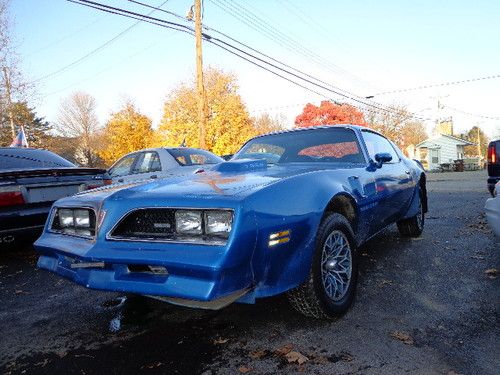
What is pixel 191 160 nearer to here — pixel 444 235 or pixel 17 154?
pixel 17 154

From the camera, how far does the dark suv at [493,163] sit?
713 cm

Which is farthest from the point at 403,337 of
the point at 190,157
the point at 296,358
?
the point at 190,157

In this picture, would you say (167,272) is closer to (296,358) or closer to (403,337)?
(296,358)

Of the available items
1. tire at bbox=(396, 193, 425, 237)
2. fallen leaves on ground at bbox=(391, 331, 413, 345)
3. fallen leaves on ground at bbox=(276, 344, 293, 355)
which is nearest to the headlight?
fallen leaves on ground at bbox=(276, 344, 293, 355)

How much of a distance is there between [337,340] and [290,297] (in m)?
0.37

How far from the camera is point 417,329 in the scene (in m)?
2.26

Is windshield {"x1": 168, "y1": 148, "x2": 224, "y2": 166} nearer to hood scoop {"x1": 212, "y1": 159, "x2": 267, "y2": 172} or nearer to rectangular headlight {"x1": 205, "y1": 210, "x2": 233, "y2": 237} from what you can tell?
hood scoop {"x1": 212, "y1": 159, "x2": 267, "y2": 172}

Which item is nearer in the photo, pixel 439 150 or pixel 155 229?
pixel 155 229

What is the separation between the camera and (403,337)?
2150mm

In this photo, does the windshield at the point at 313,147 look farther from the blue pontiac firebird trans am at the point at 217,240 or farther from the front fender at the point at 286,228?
the front fender at the point at 286,228

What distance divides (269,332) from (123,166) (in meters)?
6.02

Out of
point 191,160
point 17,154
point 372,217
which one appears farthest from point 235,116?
point 372,217

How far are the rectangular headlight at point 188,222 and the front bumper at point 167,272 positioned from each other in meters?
0.10

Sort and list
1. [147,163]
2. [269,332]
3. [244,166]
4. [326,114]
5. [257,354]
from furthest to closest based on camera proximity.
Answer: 1. [326,114]
2. [147,163]
3. [244,166]
4. [269,332]
5. [257,354]
